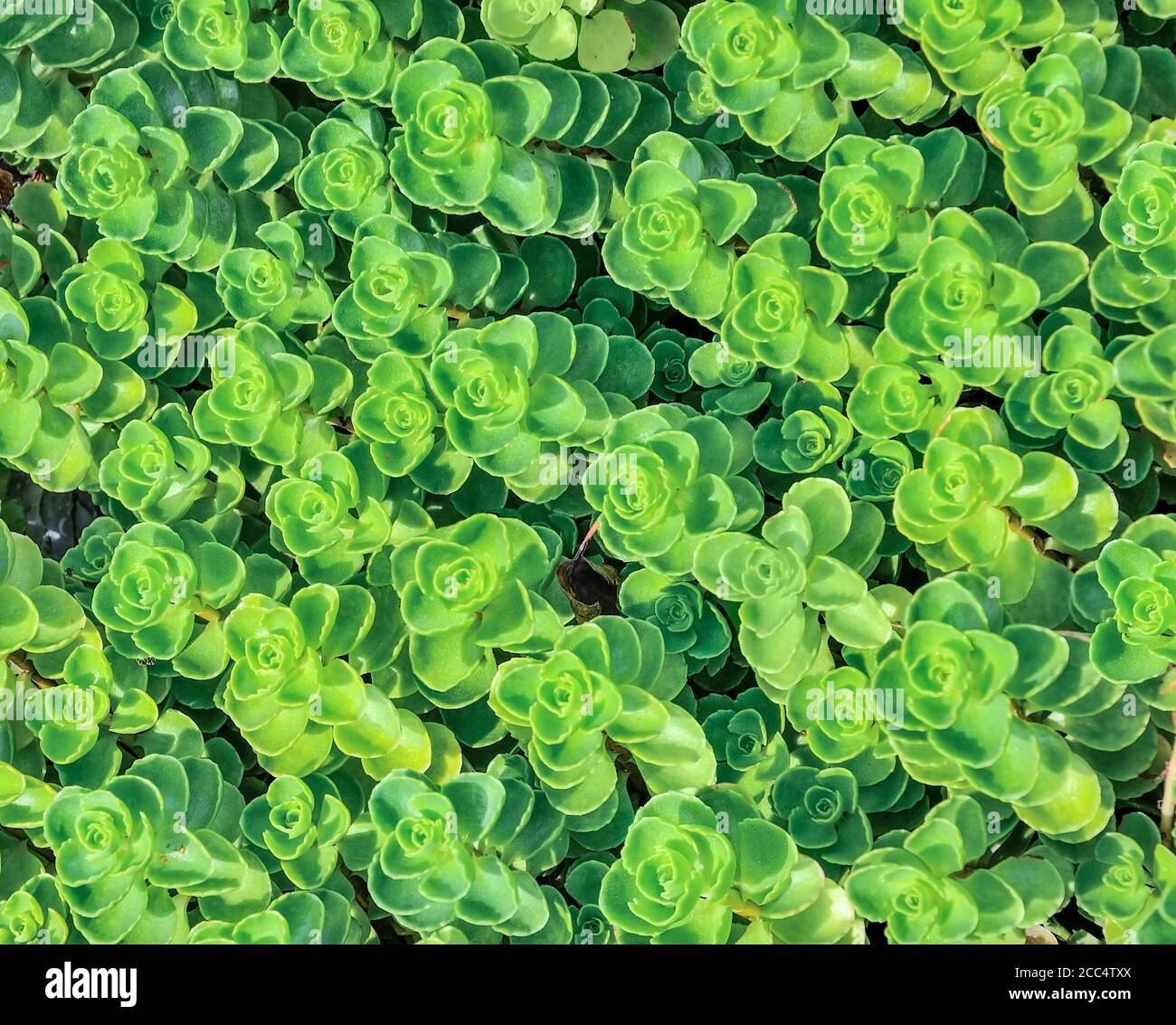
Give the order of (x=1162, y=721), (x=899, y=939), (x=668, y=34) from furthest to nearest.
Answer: (x=668, y=34) → (x=1162, y=721) → (x=899, y=939)

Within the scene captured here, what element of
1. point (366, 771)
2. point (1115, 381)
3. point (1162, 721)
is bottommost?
point (366, 771)

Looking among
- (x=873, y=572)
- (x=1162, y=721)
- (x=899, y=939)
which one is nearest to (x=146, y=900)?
(x=899, y=939)

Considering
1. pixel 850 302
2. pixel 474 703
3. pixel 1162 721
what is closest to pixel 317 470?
pixel 474 703

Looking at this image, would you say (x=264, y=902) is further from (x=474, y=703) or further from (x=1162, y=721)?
(x=1162, y=721)

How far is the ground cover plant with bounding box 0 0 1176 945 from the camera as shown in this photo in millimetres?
1244

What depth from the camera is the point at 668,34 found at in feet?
4.71

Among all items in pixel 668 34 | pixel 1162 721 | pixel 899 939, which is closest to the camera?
pixel 899 939

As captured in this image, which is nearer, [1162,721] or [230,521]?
[1162,721]

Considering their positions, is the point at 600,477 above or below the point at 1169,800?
above

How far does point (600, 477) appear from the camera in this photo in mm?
1272

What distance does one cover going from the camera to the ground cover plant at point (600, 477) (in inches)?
49.0
